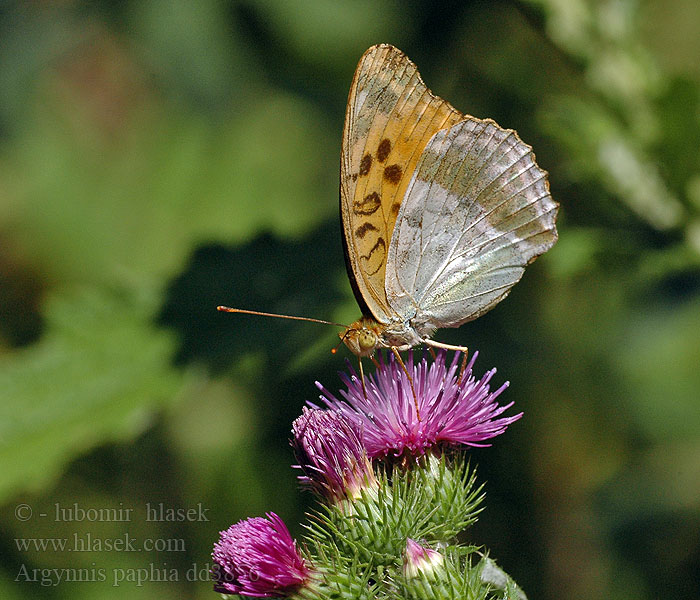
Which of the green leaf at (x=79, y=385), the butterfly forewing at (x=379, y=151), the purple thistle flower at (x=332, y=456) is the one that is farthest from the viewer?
the green leaf at (x=79, y=385)

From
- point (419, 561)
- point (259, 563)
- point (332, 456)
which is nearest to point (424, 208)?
point (332, 456)

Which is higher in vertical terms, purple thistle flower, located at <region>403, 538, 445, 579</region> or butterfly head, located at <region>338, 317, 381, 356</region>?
butterfly head, located at <region>338, 317, 381, 356</region>

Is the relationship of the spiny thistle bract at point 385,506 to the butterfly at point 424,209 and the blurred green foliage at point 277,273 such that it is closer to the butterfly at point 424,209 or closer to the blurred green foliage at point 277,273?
the butterfly at point 424,209

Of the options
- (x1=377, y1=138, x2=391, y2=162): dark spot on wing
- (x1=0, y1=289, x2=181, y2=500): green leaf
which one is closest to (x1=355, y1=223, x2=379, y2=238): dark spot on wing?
(x1=377, y1=138, x2=391, y2=162): dark spot on wing

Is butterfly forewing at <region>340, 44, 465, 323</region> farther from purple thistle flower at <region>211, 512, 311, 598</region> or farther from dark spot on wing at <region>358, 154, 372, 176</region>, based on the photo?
purple thistle flower at <region>211, 512, 311, 598</region>

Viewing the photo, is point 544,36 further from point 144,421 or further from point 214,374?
point 144,421

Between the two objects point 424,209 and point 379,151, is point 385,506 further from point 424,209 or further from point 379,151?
point 379,151

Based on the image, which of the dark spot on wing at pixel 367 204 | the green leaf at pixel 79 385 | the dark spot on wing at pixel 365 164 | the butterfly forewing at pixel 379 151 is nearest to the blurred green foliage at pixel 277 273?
the green leaf at pixel 79 385
